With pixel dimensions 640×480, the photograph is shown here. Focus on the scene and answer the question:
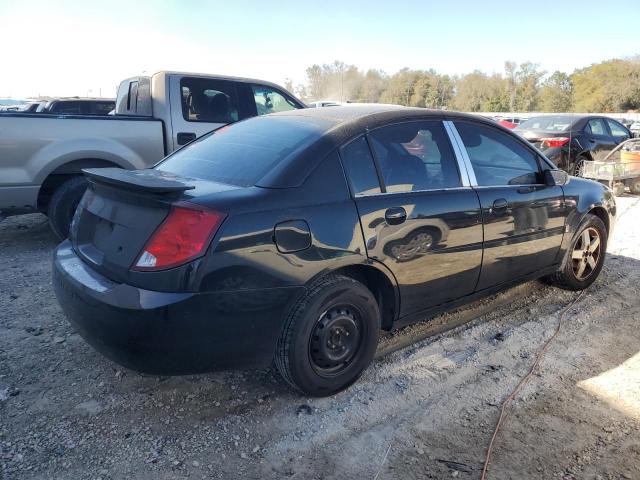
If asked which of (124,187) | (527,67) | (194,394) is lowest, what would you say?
(194,394)

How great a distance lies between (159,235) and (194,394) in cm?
105

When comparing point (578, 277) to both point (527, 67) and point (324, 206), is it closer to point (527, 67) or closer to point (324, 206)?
point (324, 206)

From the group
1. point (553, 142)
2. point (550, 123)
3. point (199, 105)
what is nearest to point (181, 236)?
point (199, 105)

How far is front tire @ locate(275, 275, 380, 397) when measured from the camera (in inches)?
107

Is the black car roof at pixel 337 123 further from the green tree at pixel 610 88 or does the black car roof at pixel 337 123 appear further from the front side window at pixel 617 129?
the green tree at pixel 610 88

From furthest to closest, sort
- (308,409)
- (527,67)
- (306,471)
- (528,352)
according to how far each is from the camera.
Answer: (527,67), (528,352), (308,409), (306,471)

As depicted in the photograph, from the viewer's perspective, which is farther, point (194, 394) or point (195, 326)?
point (194, 394)

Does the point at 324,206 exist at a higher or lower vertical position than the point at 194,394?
higher

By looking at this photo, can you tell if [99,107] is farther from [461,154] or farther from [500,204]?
[500,204]

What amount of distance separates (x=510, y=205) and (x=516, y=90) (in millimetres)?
64146

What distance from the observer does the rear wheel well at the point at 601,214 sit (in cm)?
463

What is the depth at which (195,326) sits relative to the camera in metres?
2.42

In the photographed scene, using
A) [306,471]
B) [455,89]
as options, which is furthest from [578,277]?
[455,89]

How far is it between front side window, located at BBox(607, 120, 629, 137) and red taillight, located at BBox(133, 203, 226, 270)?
1237 centimetres
